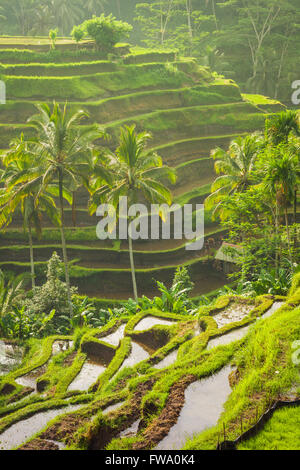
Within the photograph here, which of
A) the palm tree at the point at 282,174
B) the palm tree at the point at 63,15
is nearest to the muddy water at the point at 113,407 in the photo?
the palm tree at the point at 282,174

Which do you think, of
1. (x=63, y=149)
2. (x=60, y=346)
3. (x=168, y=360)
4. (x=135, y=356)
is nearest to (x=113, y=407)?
(x=168, y=360)

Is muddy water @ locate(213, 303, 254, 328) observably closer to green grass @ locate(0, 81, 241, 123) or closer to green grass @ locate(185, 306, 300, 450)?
green grass @ locate(185, 306, 300, 450)

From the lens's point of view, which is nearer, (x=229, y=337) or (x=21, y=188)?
(x=229, y=337)

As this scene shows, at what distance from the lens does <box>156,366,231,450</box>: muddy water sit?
22.3ft

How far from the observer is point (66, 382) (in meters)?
11.9

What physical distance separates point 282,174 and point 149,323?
617cm

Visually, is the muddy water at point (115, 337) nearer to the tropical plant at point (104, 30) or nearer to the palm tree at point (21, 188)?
the palm tree at point (21, 188)

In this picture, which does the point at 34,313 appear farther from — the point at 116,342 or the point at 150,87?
the point at 150,87

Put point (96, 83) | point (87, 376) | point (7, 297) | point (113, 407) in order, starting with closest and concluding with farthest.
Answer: point (113, 407)
point (87, 376)
point (7, 297)
point (96, 83)

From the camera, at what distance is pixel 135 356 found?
1251 centimetres

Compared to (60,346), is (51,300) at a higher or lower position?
higher

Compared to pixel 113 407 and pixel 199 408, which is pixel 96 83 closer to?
pixel 113 407

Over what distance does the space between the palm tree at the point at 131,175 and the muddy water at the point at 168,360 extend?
25.9 ft
